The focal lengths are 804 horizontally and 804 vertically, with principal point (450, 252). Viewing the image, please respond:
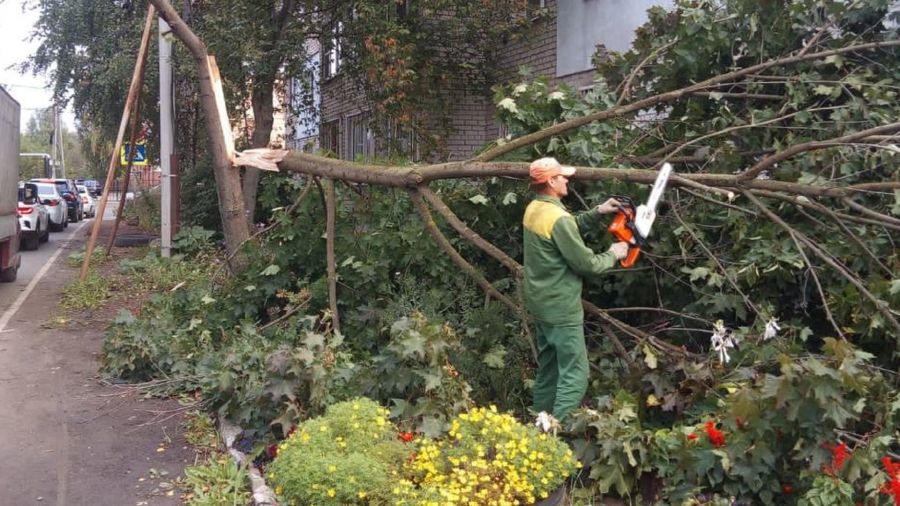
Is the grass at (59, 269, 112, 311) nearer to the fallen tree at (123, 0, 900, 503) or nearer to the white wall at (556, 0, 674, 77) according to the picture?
the fallen tree at (123, 0, 900, 503)

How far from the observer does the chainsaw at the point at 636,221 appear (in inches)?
180

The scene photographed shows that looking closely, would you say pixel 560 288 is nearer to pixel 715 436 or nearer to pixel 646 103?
pixel 715 436

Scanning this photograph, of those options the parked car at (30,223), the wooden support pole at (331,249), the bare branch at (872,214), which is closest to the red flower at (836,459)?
the bare branch at (872,214)

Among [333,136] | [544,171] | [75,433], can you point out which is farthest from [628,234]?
[333,136]

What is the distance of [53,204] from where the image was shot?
1067 inches

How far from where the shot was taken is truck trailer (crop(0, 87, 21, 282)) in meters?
12.7

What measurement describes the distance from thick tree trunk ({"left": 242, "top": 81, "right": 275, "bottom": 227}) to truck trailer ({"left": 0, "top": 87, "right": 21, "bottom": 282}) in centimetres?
374

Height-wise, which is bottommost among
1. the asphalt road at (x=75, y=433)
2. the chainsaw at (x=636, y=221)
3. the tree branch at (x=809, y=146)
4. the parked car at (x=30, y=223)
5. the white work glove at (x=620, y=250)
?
the asphalt road at (x=75, y=433)

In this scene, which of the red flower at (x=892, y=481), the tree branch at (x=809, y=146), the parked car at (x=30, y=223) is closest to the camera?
the red flower at (x=892, y=481)

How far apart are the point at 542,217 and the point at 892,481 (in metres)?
2.24

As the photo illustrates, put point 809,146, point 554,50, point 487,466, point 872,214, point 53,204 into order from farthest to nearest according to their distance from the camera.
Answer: point 53,204, point 554,50, point 809,146, point 872,214, point 487,466

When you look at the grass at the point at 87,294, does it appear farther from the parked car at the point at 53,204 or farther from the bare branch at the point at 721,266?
the parked car at the point at 53,204

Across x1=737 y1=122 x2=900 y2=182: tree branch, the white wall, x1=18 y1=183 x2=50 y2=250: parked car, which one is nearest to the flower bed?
x1=737 y1=122 x2=900 y2=182: tree branch

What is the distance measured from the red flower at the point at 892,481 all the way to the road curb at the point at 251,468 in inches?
121
